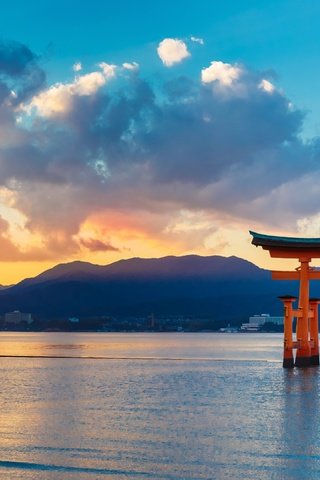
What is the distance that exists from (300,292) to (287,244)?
335 cm

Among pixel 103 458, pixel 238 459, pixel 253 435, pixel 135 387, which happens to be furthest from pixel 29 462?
pixel 135 387

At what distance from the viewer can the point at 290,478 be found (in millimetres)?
14234

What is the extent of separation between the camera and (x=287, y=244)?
130 feet

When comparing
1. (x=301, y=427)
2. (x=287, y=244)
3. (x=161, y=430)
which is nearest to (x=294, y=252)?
(x=287, y=244)

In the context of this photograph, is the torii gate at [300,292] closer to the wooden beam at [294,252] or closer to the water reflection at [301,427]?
the wooden beam at [294,252]

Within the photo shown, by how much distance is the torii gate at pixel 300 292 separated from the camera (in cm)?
3953

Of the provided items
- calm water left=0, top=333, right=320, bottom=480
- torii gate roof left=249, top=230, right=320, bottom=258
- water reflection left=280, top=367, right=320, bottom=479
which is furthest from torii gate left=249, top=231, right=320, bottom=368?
water reflection left=280, top=367, right=320, bottom=479

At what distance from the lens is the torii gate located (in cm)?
3953

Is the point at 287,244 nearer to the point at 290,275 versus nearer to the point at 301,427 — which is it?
the point at 290,275

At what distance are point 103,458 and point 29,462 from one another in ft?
5.05

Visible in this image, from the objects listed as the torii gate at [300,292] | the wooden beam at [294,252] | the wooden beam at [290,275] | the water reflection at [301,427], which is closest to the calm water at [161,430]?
the water reflection at [301,427]

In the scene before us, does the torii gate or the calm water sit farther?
the torii gate

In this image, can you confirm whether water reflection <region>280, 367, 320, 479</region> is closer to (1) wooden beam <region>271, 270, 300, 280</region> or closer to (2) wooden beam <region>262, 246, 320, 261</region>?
(1) wooden beam <region>271, 270, 300, 280</region>

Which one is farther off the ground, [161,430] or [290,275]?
[290,275]
